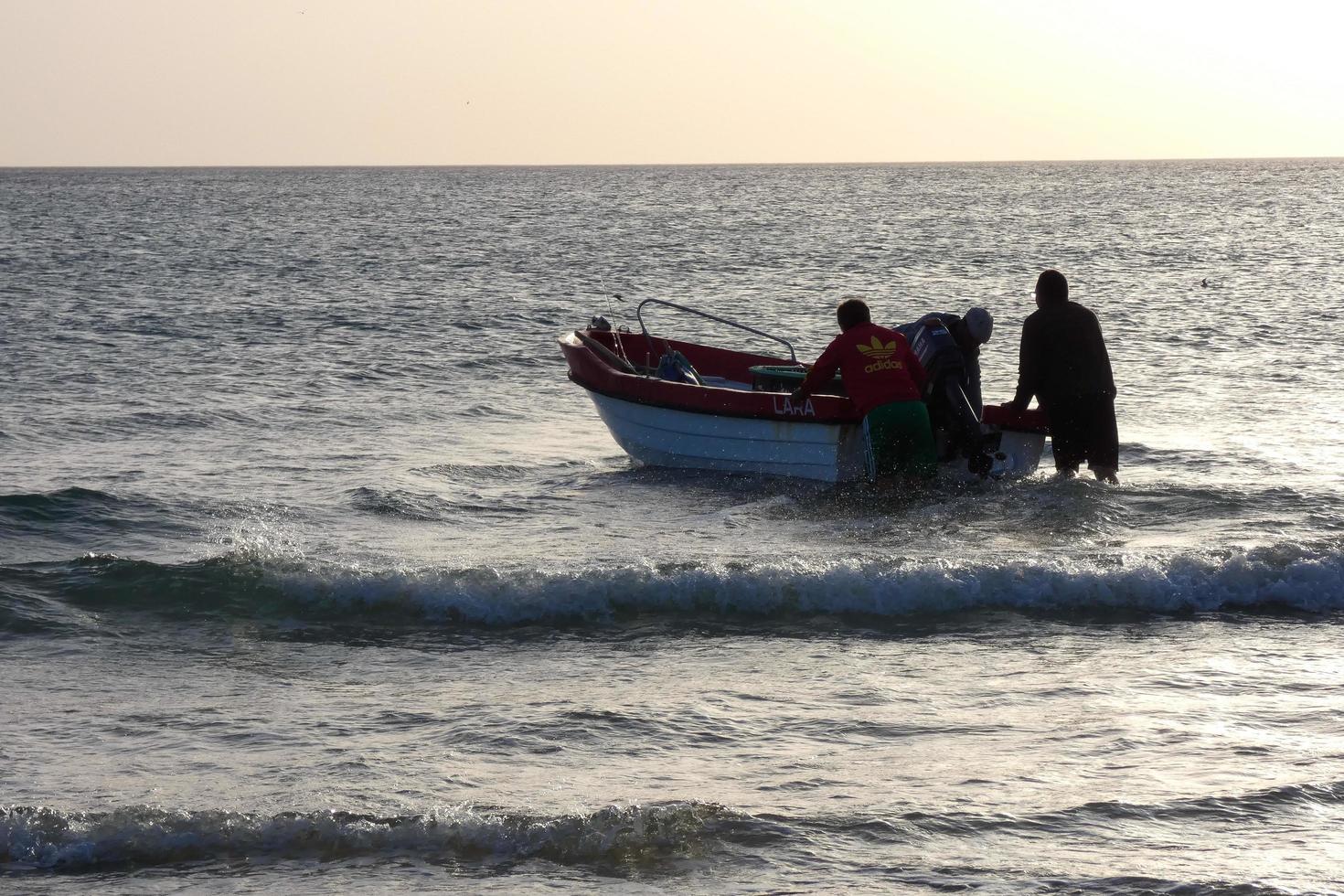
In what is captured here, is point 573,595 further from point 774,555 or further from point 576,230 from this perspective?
point 576,230

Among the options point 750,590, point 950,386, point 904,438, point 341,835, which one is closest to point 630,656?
point 750,590

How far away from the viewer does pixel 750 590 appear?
7273 millimetres

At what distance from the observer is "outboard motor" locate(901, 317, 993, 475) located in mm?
9695

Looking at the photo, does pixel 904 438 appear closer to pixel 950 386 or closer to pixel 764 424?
pixel 950 386

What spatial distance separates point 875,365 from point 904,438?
1.67ft

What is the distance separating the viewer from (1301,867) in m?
4.09

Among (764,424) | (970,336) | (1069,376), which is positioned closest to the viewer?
(1069,376)

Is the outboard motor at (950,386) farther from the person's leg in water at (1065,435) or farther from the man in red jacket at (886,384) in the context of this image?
the person's leg in water at (1065,435)

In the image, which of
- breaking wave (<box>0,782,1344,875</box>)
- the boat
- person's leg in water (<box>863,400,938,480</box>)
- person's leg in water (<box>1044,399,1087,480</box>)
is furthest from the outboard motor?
breaking wave (<box>0,782,1344,875</box>)

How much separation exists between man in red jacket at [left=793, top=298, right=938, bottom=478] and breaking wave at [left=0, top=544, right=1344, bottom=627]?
2044mm

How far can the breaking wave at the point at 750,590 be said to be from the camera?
714cm

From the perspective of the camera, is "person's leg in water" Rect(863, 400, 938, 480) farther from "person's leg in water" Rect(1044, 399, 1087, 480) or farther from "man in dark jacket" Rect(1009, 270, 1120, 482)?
"person's leg in water" Rect(1044, 399, 1087, 480)

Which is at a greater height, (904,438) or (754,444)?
(904,438)

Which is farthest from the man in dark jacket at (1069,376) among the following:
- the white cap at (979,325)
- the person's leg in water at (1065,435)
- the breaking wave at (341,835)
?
the breaking wave at (341,835)
